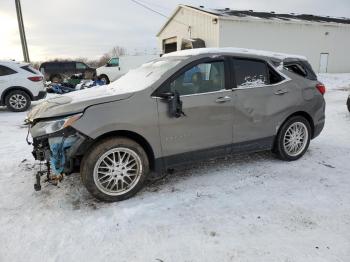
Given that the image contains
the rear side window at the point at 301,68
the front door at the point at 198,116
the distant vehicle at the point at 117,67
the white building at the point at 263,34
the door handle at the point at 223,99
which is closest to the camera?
the front door at the point at 198,116

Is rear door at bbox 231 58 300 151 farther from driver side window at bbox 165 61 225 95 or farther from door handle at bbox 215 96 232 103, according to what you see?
driver side window at bbox 165 61 225 95

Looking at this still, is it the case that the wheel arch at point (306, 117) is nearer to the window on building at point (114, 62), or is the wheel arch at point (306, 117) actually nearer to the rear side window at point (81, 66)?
the window on building at point (114, 62)

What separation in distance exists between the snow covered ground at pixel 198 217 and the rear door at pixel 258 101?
0.53 metres

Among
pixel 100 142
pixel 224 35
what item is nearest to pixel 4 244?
pixel 100 142

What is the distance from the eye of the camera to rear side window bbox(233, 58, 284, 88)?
433 cm

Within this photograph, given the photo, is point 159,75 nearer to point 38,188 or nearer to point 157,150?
point 157,150

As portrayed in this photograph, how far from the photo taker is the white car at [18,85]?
33.0 ft

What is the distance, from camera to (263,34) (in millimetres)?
19516

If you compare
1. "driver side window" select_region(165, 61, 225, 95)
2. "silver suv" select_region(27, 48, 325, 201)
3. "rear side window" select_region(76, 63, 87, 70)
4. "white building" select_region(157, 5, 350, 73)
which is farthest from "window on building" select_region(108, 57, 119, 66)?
"driver side window" select_region(165, 61, 225, 95)

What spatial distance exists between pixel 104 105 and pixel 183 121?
39.1 inches

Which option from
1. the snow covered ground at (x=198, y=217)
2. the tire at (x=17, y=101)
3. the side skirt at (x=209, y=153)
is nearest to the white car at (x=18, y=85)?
the tire at (x=17, y=101)

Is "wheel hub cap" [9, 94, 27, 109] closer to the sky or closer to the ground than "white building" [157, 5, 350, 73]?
closer to the ground

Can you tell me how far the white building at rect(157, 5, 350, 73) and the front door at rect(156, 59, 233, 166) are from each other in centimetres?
1478

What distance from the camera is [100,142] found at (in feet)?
11.7
